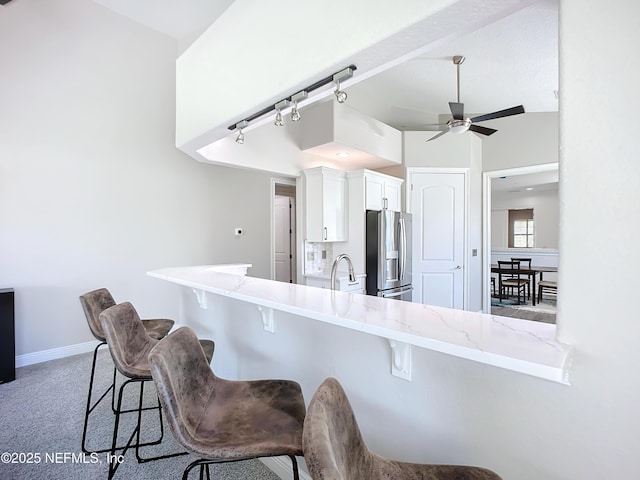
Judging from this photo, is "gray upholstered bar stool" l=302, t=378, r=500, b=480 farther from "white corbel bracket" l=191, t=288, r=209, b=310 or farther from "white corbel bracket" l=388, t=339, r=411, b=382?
"white corbel bracket" l=191, t=288, r=209, b=310

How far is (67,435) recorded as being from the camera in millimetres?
2023

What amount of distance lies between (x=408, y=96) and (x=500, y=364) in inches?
191

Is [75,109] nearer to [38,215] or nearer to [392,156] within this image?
[38,215]

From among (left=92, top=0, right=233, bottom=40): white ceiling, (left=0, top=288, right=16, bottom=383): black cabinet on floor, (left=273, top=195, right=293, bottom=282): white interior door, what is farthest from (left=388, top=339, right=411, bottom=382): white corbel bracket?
(left=273, top=195, right=293, bottom=282): white interior door

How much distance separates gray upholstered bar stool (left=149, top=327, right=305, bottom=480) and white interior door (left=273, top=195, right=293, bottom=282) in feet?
16.5

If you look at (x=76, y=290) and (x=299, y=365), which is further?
(x=76, y=290)

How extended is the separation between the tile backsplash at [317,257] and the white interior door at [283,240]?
188 cm

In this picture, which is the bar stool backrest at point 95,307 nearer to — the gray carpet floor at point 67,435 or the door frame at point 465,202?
the gray carpet floor at point 67,435

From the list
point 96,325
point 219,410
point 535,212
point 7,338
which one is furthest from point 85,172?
point 535,212

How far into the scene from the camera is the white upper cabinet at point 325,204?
13.3ft

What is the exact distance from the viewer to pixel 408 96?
190 inches

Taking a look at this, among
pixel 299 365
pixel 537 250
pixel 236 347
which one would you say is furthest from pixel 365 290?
pixel 537 250

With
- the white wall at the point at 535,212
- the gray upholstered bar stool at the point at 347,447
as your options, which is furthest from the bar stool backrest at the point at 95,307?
the white wall at the point at 535,212

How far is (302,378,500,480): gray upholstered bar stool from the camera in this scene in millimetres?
690
